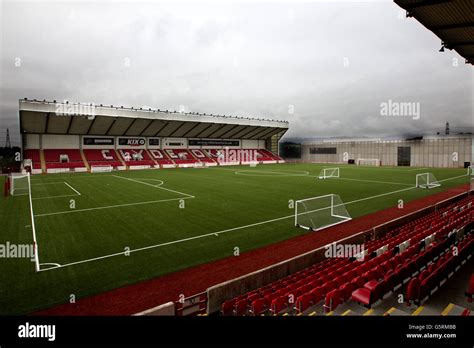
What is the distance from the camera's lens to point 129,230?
14086mm

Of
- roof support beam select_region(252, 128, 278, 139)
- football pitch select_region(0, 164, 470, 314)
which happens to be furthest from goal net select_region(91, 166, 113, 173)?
roof support beam select_region(252, 128, 278, 139)

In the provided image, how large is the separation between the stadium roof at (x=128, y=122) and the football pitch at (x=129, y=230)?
22812 millimetres

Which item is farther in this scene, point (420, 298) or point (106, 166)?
point (106, 166)

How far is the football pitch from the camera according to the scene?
877cm

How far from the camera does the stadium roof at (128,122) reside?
144ft

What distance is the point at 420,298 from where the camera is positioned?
248 inches

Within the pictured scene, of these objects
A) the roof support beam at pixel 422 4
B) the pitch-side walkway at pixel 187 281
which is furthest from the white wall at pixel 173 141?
the roof support beam at pixel 422 4

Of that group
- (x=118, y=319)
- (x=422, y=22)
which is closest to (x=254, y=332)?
(x=118, y=319)

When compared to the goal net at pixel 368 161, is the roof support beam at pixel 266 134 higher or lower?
higher

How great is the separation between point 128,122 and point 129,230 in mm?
44104

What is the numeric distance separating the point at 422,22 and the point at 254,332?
1094 centimetres

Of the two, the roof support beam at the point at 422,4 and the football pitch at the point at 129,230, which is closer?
the roof support beam at the point at 422,4

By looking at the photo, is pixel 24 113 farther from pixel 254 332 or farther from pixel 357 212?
pixel 254 332

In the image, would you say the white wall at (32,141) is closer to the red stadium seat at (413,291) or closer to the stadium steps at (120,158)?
the stadium steps at (120,158)
